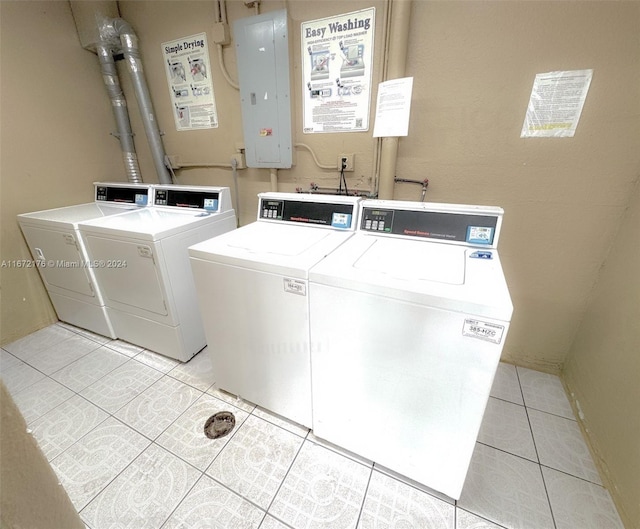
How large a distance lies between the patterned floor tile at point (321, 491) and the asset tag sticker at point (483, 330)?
90 cm

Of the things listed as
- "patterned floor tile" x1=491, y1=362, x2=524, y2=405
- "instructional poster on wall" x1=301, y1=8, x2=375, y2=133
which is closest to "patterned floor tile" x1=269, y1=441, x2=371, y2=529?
"patterned floor tile" x1=491, y1=362, x2=524, y2=405

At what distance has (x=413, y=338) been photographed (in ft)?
3.04

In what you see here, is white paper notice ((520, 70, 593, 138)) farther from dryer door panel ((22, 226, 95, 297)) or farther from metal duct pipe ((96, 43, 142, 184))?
metal duct pipe ((96, 43, 142, 184))

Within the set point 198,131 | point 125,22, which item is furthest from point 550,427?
point 125,22

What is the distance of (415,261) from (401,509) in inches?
40.5

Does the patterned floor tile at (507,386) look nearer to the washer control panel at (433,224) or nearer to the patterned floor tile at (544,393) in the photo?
the patterned floor tile at (544,393)

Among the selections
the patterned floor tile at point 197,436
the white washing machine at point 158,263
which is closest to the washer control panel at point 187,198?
the white washing machine at point 158,263

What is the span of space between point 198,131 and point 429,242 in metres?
2.05

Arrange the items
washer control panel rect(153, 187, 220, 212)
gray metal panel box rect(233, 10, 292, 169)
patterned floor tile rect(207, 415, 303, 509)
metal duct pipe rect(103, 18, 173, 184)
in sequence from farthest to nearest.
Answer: metal duct pipe rect(103, 18, 173, 184)
washer control panel rect(153, 187, 220, 212)
gray metal panel box rect(233, 10, 292, 169)
patterned floor tile rect(207, 415, 303, 509)

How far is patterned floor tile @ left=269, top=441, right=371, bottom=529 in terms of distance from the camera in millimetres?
1104

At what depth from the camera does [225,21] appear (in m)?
1.85

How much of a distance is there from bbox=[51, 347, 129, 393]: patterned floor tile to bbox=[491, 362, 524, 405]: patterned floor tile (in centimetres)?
249

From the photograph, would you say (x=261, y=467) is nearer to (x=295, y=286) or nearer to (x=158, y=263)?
(x=295, y=286)

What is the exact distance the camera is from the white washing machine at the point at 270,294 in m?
1.13
